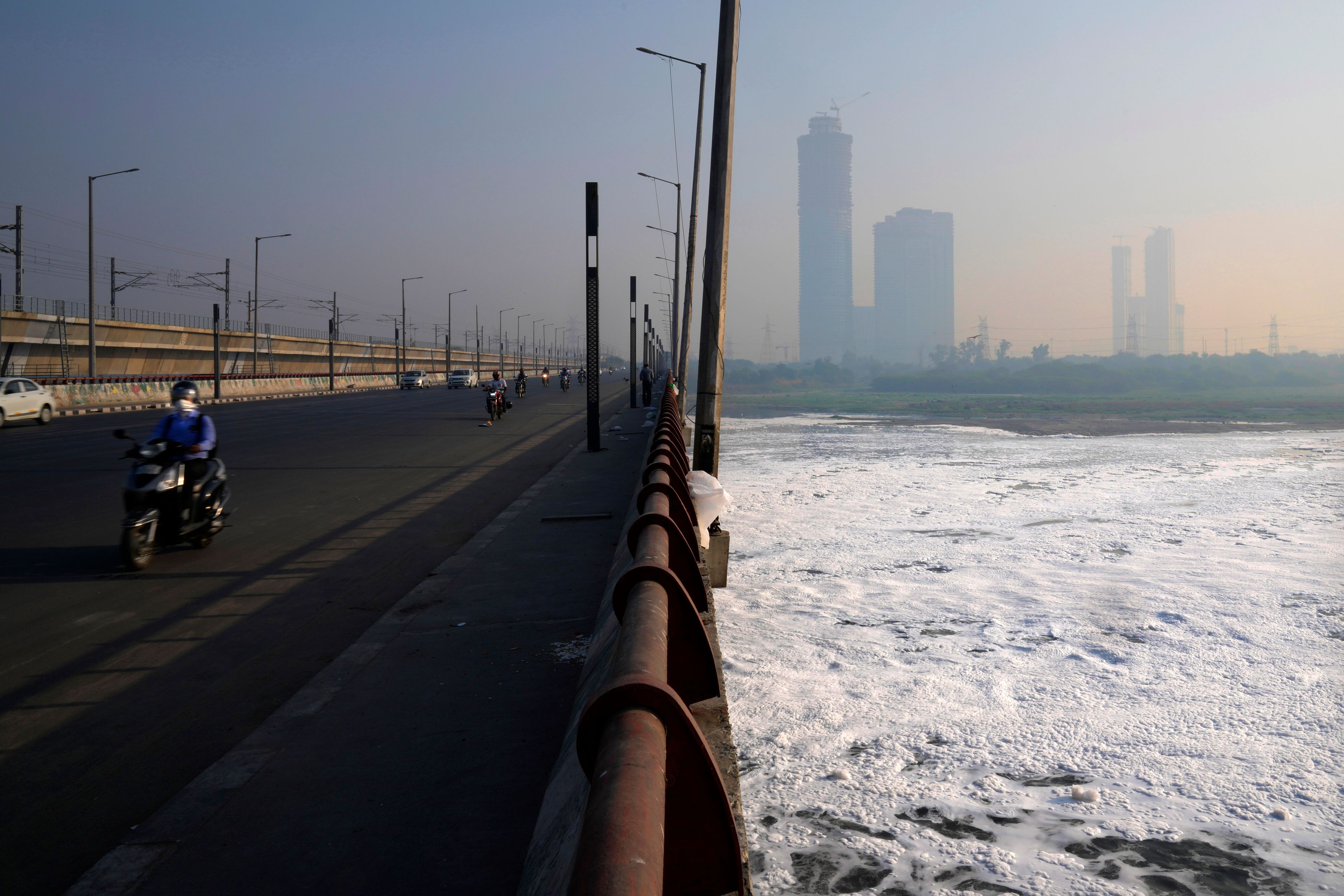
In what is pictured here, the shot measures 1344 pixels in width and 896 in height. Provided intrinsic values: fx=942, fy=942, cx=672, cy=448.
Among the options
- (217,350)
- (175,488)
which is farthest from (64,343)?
(175,488)

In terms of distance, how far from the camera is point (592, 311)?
63.1ft

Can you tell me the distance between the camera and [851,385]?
172250 mm

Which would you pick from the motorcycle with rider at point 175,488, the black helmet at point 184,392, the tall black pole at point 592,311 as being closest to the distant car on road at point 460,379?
the tall black pole at point 592,311

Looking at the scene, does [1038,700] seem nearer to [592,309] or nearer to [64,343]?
[592,309]

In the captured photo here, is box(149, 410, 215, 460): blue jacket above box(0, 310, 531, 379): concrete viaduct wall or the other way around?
the other way around

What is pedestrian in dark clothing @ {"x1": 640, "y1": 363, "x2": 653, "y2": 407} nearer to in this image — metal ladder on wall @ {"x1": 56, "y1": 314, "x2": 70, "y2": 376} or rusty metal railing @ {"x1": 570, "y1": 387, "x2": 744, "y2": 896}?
metal ladder on wall @ {"x1": 56, "y1": 314, "x2": 70, "y2": 376}

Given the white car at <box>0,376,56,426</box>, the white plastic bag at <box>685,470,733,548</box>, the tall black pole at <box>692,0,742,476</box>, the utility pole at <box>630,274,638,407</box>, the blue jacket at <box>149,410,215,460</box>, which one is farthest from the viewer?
the utility pole at <box>630,274,638,407</box>

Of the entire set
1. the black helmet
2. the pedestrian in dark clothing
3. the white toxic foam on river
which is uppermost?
the pedestrian in dark clothing

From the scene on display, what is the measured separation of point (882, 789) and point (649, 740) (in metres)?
2.87

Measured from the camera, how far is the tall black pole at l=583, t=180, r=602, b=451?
1898 centimetres

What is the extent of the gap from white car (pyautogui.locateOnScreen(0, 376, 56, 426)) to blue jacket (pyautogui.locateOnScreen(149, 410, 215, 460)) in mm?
23633

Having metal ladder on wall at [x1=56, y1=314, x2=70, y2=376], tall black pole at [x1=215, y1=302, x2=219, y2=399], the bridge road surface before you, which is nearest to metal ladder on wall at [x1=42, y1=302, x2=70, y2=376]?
metal ladder on wall at [x1=56, y1=314, x2=70, y2=376]

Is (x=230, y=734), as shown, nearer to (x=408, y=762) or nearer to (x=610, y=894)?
(x=408, y=762)

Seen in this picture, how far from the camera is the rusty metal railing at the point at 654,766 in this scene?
1.44 m
